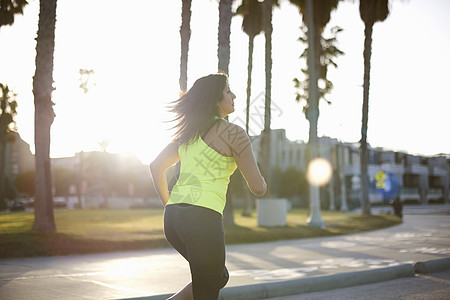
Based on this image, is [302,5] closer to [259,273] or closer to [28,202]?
[259,273]

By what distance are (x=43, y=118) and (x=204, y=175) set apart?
12173 mm

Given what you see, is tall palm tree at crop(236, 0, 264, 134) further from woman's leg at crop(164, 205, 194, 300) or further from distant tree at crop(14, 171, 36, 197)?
distant tree at crop(14, 171, 36, 197)

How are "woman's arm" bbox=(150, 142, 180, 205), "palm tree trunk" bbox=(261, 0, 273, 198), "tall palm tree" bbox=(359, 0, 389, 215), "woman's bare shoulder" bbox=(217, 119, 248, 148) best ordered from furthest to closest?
"tall palm tree" bbox=(359, 0, 389, 215) < "palm tree trunk" bbox=(261, 0, 273, 198) < "woman's arm" bbox=(150, 142, 180, 205) < "woman's bare shoulder" bbox=(217, 119, 248, 148)

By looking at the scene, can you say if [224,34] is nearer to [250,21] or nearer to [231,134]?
[250,21]

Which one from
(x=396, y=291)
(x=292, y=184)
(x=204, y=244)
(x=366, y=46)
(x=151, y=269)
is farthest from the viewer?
(x=292, y=184)

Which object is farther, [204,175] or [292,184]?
[292,184]

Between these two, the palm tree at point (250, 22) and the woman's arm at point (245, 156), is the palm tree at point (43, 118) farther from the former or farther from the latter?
the palm tree at point (250, 22)

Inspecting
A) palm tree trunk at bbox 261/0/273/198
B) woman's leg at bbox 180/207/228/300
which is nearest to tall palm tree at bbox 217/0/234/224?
palm tree trunk at bbox 261/0/273/198

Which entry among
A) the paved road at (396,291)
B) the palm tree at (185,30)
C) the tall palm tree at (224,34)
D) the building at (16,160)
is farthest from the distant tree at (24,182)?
the paved road at (396,291)

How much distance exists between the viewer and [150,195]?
295 ft

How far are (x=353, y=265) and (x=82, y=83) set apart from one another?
13.1 metres

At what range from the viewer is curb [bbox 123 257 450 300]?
5367 mm

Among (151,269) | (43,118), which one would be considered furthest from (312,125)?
(151,269)

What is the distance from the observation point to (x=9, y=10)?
17.2 m
